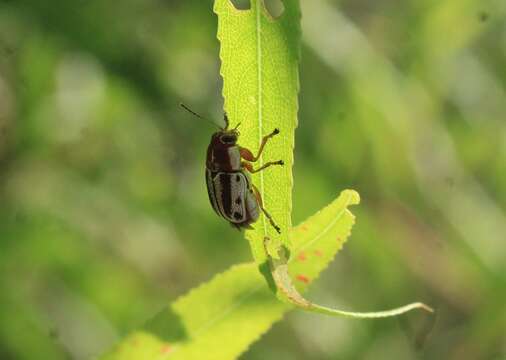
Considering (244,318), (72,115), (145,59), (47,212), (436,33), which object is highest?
(436,33)

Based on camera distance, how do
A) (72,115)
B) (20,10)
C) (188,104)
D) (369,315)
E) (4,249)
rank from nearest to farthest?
(369,315) → (4,249) → (20,10) → (72,115) → (188,104)

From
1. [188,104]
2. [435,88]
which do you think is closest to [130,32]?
[188,104]

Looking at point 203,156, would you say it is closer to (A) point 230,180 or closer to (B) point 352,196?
(A) point 230,180

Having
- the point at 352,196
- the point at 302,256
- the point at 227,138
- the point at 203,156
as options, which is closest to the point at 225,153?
the point at 227,138

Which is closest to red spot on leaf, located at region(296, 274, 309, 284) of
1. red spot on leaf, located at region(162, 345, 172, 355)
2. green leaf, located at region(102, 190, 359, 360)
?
green leaf, located at region(102, 190, 359, 360)

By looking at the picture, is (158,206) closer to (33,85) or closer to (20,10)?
(33,85)

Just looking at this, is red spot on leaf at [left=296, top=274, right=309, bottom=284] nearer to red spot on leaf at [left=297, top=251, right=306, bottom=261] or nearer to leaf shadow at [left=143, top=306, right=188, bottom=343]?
red spot on leaf at [left=297, top=251, right=306, bottom=261]

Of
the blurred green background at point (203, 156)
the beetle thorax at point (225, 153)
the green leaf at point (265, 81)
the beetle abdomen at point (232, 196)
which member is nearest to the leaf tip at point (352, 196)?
the green leaf at point (265, 81)

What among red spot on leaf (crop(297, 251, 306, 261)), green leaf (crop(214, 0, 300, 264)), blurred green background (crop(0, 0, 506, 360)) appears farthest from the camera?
blurred green background (crop(0, 0, 506, 360))
